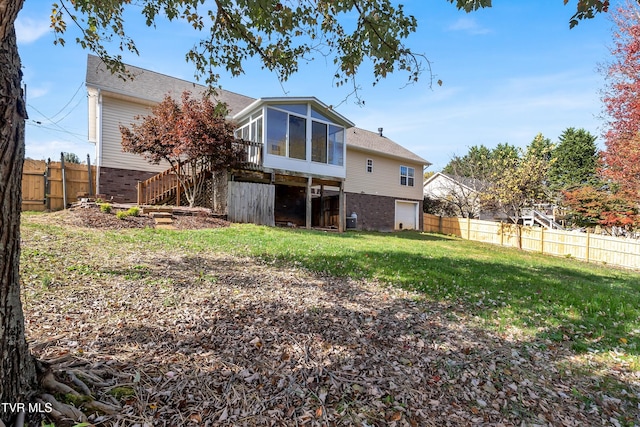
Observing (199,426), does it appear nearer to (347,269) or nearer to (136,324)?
(136,324)

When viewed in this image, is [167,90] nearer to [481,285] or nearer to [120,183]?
[120,183]

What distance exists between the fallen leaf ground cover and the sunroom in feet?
26.0

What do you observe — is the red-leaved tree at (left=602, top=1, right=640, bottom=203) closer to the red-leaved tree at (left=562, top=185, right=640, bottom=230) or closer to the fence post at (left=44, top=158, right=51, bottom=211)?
the red-leaved tree at (left=562, top=185, right=640, bottom=230)

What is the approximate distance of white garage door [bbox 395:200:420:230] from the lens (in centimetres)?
2108

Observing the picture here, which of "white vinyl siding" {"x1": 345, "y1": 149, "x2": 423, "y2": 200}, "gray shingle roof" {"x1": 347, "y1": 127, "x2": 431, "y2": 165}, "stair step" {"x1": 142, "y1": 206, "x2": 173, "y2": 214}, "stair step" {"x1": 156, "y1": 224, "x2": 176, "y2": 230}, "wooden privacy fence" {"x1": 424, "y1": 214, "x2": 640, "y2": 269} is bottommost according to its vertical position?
"wooden privacy fence" {"x1": 424, "y1": 214, "x2": 640, "y2": 269}

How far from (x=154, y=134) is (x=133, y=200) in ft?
11.8

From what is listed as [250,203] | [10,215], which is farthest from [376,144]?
[10,215]

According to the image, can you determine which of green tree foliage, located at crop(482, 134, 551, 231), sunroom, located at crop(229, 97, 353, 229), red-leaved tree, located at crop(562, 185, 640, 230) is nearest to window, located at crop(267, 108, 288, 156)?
sunroom, located at crop(229, 97, 353, 229)

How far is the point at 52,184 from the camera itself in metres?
11.7

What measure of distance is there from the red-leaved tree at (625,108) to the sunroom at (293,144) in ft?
37.4

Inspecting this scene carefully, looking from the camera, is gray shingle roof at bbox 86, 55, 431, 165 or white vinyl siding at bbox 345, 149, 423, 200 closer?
gray shingle roof at bbox 86, 55, 431, 165

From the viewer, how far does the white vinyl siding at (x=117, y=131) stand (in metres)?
12.4

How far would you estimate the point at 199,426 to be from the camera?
1.93 m

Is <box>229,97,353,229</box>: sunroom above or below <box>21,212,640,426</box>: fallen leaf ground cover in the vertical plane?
above
